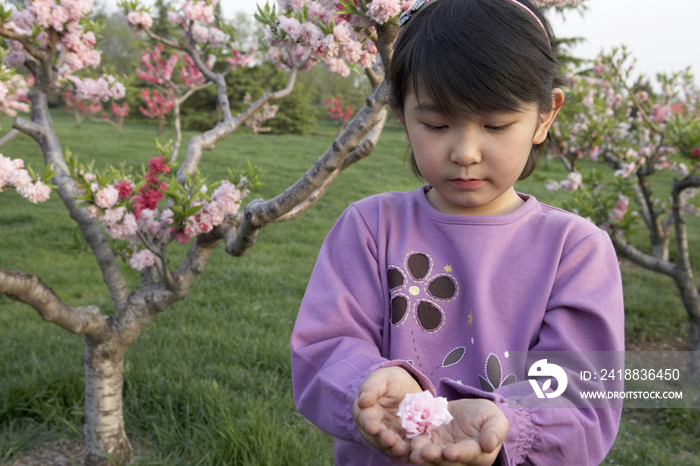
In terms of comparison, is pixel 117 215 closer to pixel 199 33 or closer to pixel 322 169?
pixel 322 169

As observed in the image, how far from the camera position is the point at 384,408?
2.94 ft

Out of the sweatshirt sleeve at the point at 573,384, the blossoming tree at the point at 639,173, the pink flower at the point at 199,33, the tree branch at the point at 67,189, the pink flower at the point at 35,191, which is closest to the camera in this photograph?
the sweatshirt sleeve at the point at 573,384

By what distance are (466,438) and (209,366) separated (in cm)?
294

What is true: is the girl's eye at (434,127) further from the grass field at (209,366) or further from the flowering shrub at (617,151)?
the flowering shrub at (617,151)

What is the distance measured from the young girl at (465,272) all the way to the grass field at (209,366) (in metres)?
1.65

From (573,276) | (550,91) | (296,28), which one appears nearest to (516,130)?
(550,91)

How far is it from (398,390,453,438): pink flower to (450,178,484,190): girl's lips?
474 millimetres

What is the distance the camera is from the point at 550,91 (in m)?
1.15

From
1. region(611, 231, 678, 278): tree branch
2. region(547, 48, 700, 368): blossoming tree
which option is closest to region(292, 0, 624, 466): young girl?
region(547, 48, 700, 368): blossoming tree

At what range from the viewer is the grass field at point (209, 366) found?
2705mm

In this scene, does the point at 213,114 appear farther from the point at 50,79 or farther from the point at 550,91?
the point at 550,91

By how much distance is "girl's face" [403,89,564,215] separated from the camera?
3.41 feet

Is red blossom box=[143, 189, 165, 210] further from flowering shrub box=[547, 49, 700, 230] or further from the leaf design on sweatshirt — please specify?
flowering shrub box=[547, 49, 700, 230]

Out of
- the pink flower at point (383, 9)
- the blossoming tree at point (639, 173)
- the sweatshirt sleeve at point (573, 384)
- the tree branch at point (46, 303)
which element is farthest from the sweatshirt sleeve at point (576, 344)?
the blossoming tree at point (639, 173)
